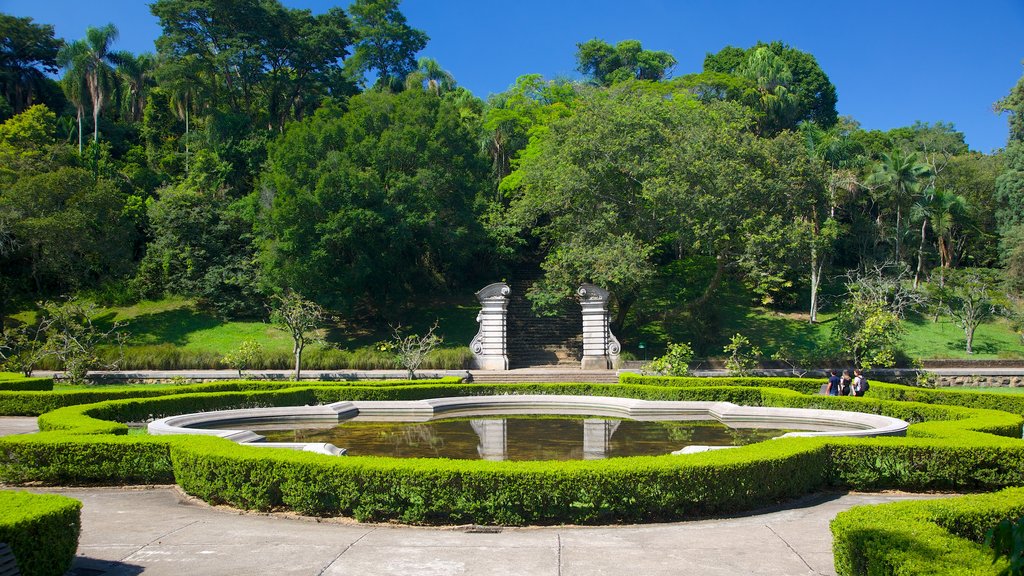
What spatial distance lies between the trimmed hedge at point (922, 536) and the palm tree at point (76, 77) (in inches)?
2051

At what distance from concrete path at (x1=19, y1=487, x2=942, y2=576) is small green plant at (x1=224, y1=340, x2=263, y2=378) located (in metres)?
19.2

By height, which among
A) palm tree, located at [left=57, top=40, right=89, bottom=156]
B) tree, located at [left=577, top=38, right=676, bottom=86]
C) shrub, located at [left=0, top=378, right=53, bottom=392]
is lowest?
shrub, located at [left=0, top=378, right=53, bottom=392]

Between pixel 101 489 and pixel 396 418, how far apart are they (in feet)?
26.3

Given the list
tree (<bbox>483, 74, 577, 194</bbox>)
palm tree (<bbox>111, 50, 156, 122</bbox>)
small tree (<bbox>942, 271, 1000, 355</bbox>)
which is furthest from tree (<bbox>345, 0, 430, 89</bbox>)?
small tree (<bbox>942, 271, 1000, 355</bbox>)

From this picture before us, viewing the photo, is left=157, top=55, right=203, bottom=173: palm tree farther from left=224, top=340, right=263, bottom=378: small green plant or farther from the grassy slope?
left=224, top=340, right=263, bottom=378: small green plant

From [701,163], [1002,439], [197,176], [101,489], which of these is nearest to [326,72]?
[197,176]

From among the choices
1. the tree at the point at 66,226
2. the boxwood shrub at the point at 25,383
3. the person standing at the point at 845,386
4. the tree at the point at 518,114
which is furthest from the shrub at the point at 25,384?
the tree at the point at 518,114

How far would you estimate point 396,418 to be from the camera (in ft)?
58.3

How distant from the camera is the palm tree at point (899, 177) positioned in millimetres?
40938

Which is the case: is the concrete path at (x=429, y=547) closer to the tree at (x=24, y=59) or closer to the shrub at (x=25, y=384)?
the shrub at (x=25, y=384)

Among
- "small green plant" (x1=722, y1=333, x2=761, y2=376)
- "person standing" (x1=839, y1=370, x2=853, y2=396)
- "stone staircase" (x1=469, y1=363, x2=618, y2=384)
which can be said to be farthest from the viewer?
"stone staircase" (x1=469, y1=363, x2=618, y2=384)

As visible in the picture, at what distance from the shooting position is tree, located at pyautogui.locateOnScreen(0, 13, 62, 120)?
50.8 m

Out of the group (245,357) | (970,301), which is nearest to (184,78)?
(245,357)

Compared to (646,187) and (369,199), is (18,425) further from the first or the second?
(646,187)
